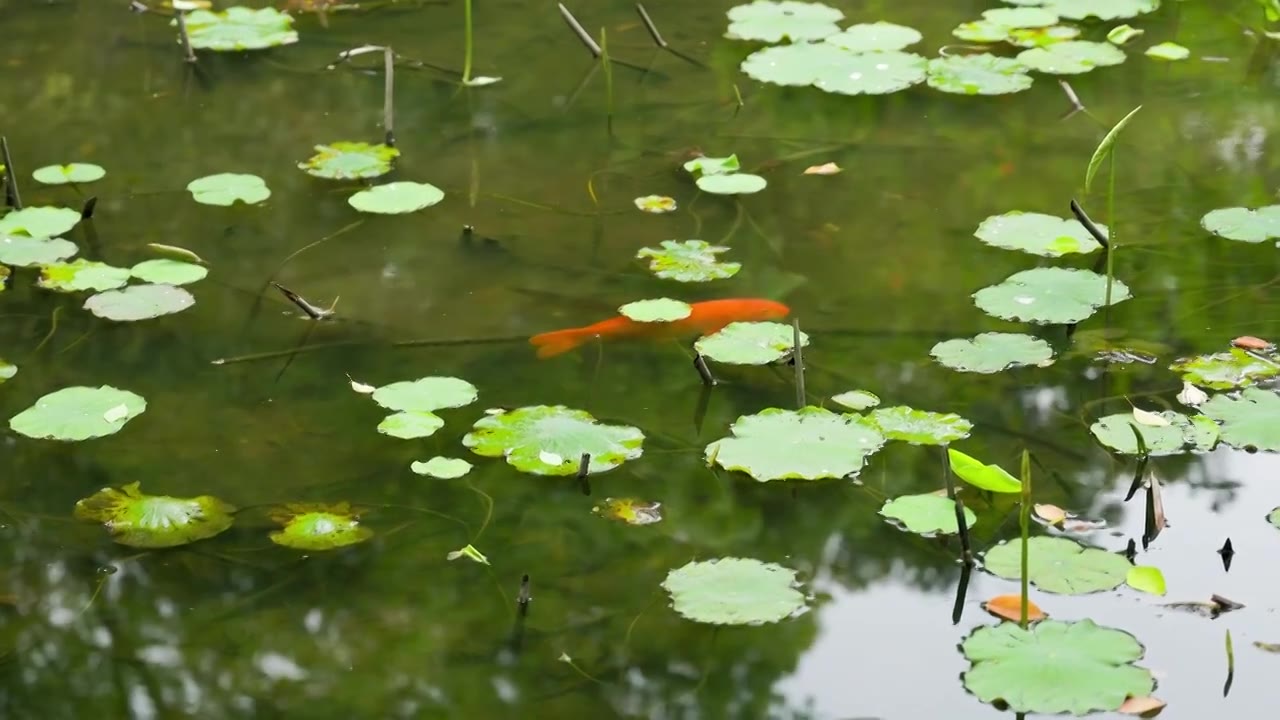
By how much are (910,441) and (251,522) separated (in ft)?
3.25

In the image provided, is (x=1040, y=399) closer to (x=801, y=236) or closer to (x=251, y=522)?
(x=801, y=236)

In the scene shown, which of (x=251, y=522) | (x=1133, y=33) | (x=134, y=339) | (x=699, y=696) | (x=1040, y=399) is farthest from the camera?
(x=1133, y=33)

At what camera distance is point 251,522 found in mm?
2094

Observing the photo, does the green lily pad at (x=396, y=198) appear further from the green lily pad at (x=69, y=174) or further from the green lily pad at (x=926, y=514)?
the green lily pad at (x=926, y=514)

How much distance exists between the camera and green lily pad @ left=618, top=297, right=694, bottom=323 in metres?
2.60

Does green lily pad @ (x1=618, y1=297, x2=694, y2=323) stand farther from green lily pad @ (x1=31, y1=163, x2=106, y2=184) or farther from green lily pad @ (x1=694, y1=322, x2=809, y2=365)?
green lily pad @ (x1=31, y1=163, x2=106, y2=184)

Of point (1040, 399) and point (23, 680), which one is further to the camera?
point (1040, 399)

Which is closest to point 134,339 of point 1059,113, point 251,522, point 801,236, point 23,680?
point 251,522

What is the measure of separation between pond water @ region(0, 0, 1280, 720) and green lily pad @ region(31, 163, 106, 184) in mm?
27

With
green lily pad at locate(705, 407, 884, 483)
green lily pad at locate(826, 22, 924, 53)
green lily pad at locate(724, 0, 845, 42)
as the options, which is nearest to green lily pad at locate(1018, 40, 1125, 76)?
green lily pad at locate(826, 22, 924, 53)

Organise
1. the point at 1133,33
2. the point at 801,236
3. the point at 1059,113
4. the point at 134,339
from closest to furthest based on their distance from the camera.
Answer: the point at 134,339 → the point at 801,236 → the point at 1059,113 → the point at 1133,33

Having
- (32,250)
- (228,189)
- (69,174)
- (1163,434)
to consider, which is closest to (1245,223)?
(1163,434)

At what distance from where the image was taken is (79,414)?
234 centimetres

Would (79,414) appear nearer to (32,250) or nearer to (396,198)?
(32,250)
